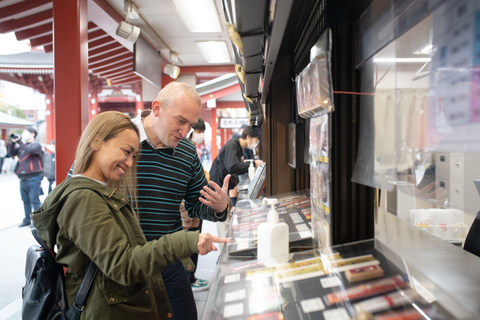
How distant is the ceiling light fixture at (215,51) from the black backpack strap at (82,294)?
502 centimetres

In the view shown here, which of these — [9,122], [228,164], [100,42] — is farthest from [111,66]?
[9,122]

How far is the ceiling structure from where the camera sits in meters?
4.03

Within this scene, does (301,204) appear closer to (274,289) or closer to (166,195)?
(166,195)

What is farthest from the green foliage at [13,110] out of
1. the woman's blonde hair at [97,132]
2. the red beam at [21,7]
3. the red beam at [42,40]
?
the woman's blonde hair at [97,132]

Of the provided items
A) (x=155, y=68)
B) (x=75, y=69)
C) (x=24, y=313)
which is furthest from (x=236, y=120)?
(x=24, y=313)

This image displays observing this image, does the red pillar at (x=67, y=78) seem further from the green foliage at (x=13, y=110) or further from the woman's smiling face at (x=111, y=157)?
the green foliage at (x=13, y=110)

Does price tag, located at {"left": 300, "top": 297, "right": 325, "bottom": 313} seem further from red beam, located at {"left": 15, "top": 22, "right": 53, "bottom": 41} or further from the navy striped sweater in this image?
red beam, located at {"left": 15, "top": 22, "right": 53, "bottom": 41}

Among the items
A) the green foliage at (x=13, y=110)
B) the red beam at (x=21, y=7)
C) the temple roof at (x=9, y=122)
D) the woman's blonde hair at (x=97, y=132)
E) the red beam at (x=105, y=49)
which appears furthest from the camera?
the green foliage at (x=13, y=110)

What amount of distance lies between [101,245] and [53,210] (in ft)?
0.62

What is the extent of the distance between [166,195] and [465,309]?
4.44 ft

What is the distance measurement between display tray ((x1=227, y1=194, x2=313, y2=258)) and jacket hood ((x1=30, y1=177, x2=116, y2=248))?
0.64m

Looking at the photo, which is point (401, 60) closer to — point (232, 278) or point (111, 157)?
point (232, 278)

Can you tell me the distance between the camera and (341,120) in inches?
43.3

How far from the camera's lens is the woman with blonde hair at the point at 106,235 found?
1152mm
